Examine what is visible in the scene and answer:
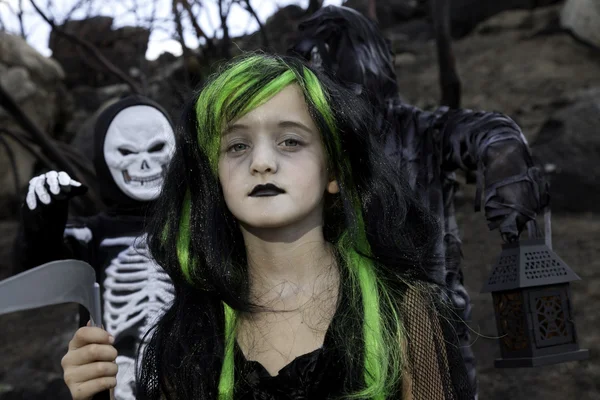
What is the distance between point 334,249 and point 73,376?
0.72 m

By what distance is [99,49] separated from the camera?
12.7 meters

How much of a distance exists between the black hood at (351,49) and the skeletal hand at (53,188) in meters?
0.93

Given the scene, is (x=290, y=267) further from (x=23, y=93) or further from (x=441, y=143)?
(x=23, y=93)

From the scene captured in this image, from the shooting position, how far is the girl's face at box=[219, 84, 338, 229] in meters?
2.13

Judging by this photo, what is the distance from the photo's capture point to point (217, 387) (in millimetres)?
2121

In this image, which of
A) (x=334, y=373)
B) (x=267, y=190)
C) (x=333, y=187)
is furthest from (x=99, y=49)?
(x=334, y=373)

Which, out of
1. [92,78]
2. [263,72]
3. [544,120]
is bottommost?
[544,120]

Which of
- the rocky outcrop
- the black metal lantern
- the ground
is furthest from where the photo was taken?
the rocky outcrop

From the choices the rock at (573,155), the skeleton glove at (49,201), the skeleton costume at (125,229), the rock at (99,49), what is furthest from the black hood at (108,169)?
the rock at (573,155)

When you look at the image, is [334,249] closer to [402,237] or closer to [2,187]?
[402,237]

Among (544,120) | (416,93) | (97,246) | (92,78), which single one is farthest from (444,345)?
(92,78)

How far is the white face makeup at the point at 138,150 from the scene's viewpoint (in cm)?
409

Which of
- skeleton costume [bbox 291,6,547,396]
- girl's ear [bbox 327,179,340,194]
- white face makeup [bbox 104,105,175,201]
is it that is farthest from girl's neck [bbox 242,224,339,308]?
white face makeup [bbox 104,105,175,201]

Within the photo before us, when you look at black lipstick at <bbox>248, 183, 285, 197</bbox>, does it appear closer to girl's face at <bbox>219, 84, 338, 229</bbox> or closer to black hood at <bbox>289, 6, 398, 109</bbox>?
girl's face at <bbox>219, 84, 338, 229</bbox>
